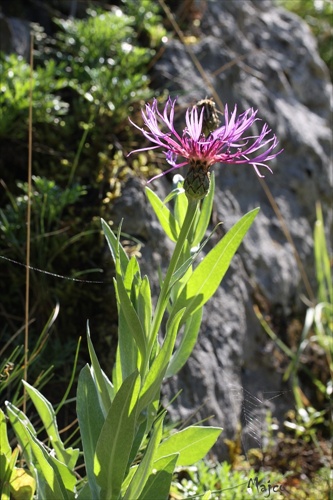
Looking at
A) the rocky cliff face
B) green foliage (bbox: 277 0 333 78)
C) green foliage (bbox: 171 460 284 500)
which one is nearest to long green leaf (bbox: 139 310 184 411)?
green foliage (bbox: 171 460 284 500)

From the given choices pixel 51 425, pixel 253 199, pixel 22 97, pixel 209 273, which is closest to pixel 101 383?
pixel 51 425

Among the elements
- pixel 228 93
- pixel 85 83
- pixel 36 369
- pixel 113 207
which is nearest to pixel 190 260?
pixel 36 369

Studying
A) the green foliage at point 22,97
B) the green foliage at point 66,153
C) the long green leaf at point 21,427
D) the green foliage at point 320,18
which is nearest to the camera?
the long green leaf at point 21,427

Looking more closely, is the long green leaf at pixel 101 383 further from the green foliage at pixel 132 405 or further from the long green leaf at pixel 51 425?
the long green leaf at pixel 51 425

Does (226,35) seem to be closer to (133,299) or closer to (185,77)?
(185,77)

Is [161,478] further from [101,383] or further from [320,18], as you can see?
[320,18]

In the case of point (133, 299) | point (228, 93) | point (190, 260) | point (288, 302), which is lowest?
point (288, 302)

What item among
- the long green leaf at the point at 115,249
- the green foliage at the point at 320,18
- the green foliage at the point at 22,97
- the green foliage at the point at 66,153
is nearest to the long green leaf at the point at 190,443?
the long green leaf at the point at 115,249
